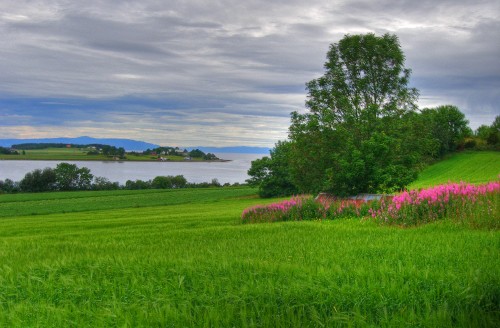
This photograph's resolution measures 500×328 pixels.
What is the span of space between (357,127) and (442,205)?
594 inches

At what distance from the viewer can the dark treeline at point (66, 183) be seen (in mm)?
101350

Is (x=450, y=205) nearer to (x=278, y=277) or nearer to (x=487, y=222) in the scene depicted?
(x=487, y=222)

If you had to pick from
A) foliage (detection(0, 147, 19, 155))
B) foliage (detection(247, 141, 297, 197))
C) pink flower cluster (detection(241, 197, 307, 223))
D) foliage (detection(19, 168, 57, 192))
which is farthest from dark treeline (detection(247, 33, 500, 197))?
foliage (detection(0, 147, 19, 155))

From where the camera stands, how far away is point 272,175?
77688 mm

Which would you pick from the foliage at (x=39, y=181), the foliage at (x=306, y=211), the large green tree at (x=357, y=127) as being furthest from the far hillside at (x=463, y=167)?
the foliage at (x=39, y=181)

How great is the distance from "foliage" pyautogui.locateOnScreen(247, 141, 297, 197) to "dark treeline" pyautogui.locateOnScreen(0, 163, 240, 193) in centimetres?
3162

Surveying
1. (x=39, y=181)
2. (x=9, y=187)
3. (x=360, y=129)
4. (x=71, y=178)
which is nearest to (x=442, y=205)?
(x=360, y=129)

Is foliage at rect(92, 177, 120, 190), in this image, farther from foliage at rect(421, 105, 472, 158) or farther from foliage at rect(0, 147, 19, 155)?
foliage at rect(0, 147, 19, 155)

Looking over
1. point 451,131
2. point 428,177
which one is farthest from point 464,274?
point 451,131

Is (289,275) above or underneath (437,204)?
underneath

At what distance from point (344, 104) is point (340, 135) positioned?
647cm

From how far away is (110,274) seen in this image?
19.9 ft

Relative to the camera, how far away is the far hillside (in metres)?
60.2

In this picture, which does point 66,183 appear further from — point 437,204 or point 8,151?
point 437,204
